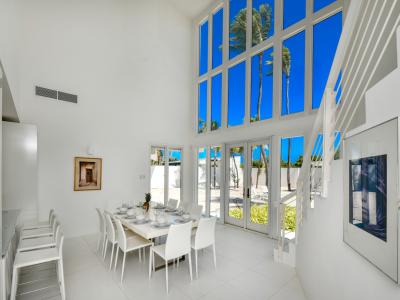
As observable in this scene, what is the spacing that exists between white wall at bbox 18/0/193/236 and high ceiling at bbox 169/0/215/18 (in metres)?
0.26

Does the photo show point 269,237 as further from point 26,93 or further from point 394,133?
point 26,93

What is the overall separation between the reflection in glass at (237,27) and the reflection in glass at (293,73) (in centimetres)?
140

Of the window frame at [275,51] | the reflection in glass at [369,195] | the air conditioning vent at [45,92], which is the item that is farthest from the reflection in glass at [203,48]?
the reflection in glass at [369,195]

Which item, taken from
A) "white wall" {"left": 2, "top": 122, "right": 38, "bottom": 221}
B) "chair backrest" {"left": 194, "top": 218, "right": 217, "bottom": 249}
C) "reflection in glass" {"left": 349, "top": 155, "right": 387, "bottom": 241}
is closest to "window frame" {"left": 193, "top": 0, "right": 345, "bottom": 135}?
"chair backrest" {"left": 194, "top": 218, "right": 217, "bottom": 249}

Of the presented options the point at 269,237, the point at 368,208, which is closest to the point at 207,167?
the point at 269,237

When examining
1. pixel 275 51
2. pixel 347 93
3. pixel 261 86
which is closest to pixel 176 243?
pixel 347 93

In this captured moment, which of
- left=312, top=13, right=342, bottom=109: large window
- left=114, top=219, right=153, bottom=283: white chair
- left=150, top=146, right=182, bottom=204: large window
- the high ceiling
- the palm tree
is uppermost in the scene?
the high ceiling

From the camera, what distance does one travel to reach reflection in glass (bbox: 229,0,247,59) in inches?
235

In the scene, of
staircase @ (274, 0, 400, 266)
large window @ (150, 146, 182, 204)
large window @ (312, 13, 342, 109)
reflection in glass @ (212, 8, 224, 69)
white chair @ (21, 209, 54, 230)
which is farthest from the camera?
reflection in glass @ (212, 8, 224, 69)

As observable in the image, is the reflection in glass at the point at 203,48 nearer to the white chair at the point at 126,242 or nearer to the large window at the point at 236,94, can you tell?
the large window at the point at 236,94

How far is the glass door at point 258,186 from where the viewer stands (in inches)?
201

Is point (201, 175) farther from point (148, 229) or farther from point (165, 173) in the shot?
point (148, 229)

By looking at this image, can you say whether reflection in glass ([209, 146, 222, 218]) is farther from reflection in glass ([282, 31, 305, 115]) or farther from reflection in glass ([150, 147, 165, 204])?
reflection in glass ([282, 31, 305, 115])

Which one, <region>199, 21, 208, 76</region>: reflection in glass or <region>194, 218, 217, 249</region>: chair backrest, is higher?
<region>199, 21, 208, 76</region>: reflection in glass
